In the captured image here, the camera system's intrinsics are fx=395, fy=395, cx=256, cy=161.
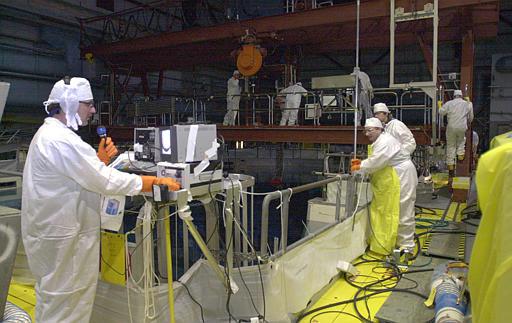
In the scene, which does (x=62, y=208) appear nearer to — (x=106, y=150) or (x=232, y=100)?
(x=106, y=150)

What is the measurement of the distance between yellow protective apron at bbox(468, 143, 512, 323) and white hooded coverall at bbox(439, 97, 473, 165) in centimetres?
706

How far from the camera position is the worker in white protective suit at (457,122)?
727 centimetres

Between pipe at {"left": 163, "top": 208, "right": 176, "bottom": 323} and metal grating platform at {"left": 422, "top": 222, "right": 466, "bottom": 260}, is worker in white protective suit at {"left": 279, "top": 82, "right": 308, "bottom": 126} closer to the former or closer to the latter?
metal grating platform at {"left": 422, "top": 222, "right": 466, "bottom": 260}

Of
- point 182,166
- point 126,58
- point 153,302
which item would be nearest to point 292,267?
point 153,302

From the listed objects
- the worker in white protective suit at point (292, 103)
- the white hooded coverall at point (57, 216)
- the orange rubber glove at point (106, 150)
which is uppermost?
the worker in white protective suit at point (292, 103)

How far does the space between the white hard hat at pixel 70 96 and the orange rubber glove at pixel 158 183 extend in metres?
0.64

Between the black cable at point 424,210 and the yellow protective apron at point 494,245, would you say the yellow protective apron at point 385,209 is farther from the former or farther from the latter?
the yellow protective apron at point 494,245

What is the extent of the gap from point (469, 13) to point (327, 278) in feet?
19.6

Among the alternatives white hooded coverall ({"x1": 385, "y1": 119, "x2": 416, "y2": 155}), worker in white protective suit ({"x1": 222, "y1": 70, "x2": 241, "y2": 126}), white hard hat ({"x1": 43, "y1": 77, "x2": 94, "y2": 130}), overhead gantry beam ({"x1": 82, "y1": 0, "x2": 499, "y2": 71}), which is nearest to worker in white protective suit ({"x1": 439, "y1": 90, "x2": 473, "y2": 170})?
overhead gantry beam ({"x1": 82, "y1": 0, "x2": 499, "y2": 71})

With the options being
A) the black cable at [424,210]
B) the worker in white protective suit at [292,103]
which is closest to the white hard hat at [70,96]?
the black cable at [424,210]

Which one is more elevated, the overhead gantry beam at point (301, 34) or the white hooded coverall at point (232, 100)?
the overhead gantry beam at point (301, 34)

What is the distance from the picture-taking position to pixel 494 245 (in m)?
0.96

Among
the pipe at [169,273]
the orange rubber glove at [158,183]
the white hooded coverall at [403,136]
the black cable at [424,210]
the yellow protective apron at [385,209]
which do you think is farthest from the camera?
the black cable at [424,210]

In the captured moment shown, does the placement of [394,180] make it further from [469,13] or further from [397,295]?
[469,13]
